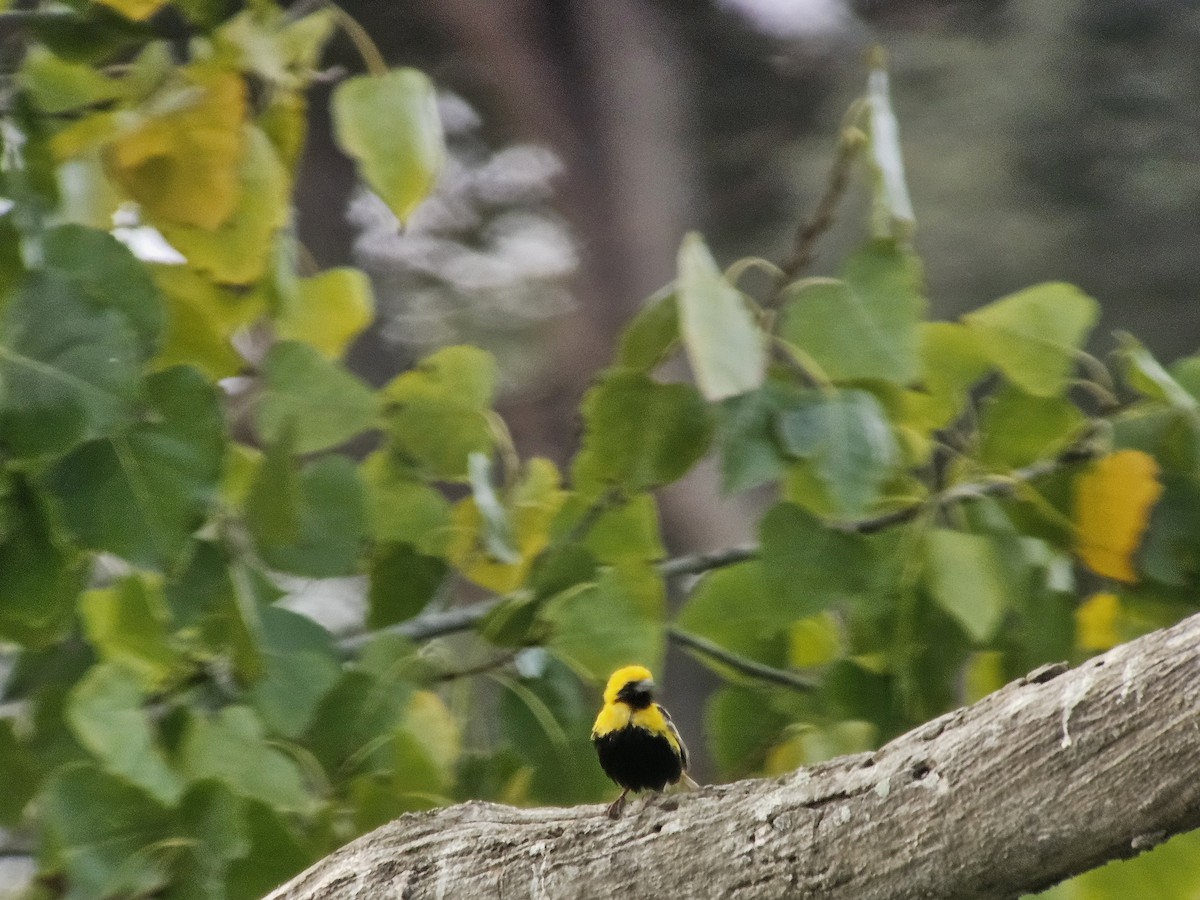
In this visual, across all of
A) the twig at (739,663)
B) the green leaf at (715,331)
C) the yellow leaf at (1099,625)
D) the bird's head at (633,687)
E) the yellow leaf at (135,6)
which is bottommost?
the twig at (739,663)

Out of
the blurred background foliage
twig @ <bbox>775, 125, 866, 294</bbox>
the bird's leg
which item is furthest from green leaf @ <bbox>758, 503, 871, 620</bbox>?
the bird's leg

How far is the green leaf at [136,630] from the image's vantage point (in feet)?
3.89

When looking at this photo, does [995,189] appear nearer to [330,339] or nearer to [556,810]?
[330,339]

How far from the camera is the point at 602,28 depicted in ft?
6.49

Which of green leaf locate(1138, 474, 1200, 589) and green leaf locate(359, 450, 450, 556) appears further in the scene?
green leaf locate(359, 450, 450, 556)

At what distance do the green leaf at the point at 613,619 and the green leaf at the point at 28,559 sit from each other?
0.43 metres

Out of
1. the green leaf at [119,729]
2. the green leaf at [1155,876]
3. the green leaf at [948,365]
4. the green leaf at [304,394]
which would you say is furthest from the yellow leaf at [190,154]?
the green leaf at [1155,876]

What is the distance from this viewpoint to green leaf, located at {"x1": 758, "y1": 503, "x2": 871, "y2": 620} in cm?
116

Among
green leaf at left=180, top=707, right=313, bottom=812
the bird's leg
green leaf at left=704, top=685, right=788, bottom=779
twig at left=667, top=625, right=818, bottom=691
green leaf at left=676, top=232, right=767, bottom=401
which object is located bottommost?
green leaf at left=704, top=685, right=788, bottom=779

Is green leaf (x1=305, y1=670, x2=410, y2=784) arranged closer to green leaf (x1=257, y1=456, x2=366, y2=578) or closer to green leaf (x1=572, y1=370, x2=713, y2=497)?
green leaf (x1=257, y1=456, x2=366, y2=578)

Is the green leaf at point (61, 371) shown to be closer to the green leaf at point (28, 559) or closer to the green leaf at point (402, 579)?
the green leaf at point (28, 559)

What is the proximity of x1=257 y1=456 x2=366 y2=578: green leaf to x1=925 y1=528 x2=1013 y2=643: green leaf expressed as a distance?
522 mm

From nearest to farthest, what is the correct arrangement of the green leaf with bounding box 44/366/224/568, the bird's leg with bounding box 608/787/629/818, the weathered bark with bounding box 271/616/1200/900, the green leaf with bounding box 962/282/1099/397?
the weathered bark with bounding box 271/616/1200/900
the bird's leg with bounding box 608/787/629/818
the green leaf with bounding box 44/366/224/568
the green leaf with bounding box 962/282/1099/397

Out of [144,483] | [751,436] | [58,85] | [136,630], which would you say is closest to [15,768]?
[136,630]
